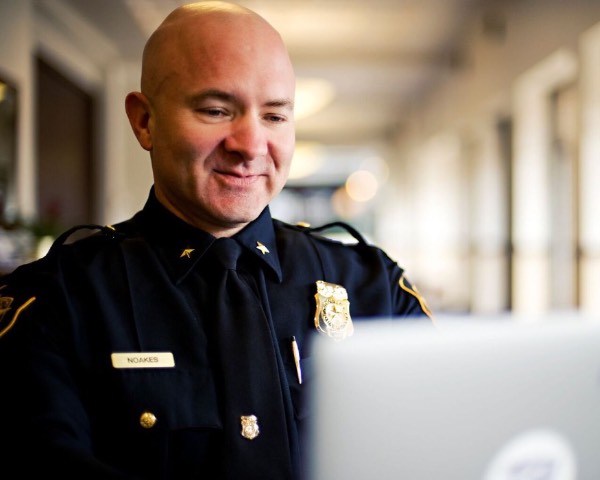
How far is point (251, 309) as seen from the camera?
3.45 ft

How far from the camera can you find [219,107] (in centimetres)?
102

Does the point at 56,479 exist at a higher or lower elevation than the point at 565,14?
lower

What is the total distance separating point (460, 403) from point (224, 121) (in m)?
0.58

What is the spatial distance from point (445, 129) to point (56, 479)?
879cm

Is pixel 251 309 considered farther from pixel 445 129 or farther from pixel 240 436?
pixel 445 129

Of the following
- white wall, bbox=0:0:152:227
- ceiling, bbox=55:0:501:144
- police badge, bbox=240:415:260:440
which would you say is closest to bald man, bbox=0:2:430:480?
police badge, bbox=240:415:260:440

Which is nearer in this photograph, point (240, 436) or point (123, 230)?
point (240, 436)

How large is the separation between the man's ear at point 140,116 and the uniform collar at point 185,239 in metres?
0.09

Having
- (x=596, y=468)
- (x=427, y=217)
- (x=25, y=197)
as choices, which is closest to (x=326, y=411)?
(x=596, y=468)

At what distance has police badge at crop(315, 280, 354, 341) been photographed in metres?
1.14

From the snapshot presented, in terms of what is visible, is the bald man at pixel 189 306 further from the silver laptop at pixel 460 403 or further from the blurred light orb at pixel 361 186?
the blurred light orb at pixel 361 186

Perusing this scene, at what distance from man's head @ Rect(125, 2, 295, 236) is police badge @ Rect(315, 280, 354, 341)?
188mm

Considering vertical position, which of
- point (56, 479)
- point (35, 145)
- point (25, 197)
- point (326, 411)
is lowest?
point (56, 479)

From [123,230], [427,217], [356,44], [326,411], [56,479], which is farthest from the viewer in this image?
[427,217]
